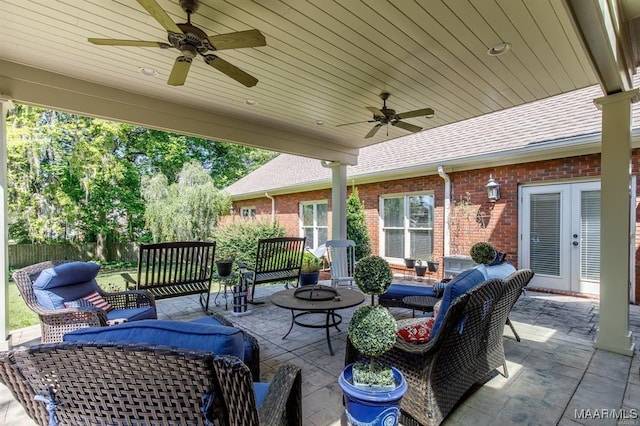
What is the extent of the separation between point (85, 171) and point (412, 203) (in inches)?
446

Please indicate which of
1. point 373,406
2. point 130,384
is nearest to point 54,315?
point 130,384

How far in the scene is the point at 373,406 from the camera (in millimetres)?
1699

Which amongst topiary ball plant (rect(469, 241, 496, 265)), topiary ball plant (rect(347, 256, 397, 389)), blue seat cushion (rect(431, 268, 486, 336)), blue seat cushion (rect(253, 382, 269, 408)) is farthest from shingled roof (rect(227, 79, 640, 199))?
blue seat cushion (rect(253, 382, 269, 408))

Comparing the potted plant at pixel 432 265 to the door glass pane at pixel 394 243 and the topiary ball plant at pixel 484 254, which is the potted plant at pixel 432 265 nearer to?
the door glass pane at pixel 394 243

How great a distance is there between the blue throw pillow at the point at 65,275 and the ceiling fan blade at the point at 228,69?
8.68 feet

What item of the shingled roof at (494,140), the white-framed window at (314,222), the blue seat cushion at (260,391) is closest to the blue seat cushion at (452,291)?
the blue seat cushion at (260,391)

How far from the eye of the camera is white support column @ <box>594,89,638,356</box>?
Result: 10.5 ft

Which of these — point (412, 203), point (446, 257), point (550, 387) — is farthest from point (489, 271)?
point (412, 203)

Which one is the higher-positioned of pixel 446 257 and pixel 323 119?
pixel 323 119

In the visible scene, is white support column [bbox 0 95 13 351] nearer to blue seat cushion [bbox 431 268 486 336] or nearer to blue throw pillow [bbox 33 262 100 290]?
blue throw pillow [bbox 33 262 100 290]

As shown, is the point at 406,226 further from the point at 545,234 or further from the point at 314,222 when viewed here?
the point at 314,222

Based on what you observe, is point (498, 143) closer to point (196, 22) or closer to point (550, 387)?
point (550, 387)

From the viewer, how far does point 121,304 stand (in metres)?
3.58

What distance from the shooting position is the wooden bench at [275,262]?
5.02 metres
